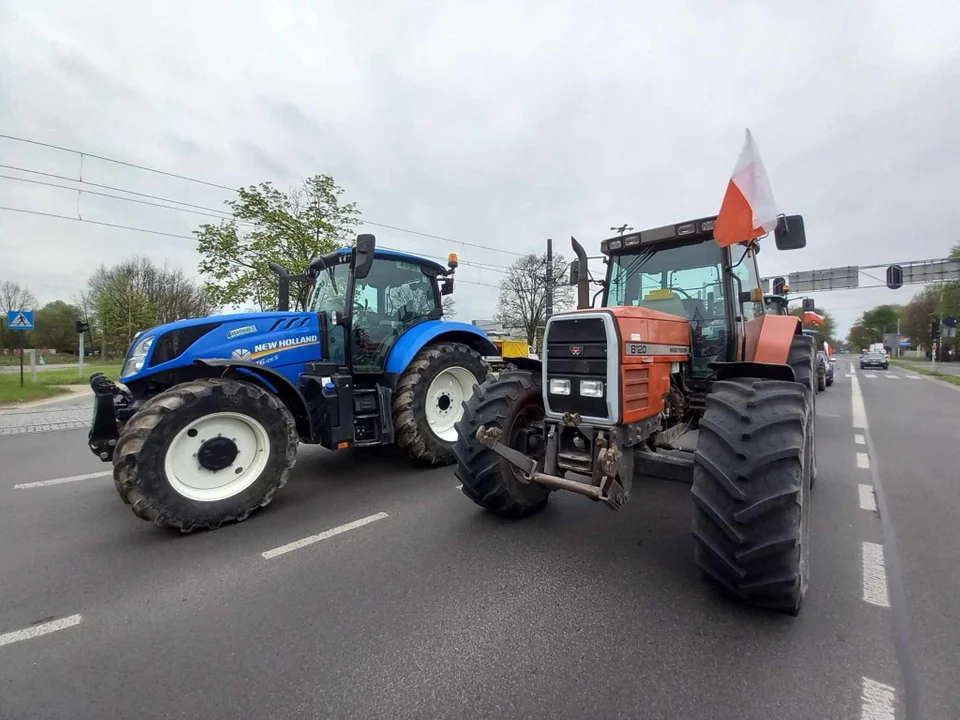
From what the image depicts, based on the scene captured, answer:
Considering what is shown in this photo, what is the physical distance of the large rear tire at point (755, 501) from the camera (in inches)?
89.1

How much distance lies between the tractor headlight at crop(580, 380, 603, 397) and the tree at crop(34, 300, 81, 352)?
6251 cm

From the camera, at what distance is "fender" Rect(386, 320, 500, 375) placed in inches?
199

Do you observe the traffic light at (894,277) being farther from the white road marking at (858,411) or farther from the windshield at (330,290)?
the windshield at (330,290)

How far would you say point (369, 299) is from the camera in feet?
16.6

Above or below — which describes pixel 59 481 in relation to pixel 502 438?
below

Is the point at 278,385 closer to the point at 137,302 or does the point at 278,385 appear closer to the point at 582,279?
the point at 582,279

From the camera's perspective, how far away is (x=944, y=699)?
1.91 m

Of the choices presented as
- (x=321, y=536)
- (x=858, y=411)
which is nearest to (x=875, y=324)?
(x=858, y=411)

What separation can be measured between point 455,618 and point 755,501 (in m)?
1.63

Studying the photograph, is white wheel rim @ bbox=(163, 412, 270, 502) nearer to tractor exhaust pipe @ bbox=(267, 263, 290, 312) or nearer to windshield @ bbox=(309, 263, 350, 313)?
windshield @ bbox=(309, 263, 350, 313)

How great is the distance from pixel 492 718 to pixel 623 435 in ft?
5.25

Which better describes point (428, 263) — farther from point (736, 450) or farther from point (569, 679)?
point (569, 679)

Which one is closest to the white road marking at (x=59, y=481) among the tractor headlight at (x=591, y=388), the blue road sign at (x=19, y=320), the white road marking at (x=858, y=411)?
the tractor headlight at (x=591, y=388)

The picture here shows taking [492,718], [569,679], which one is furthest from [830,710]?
[492,718]
